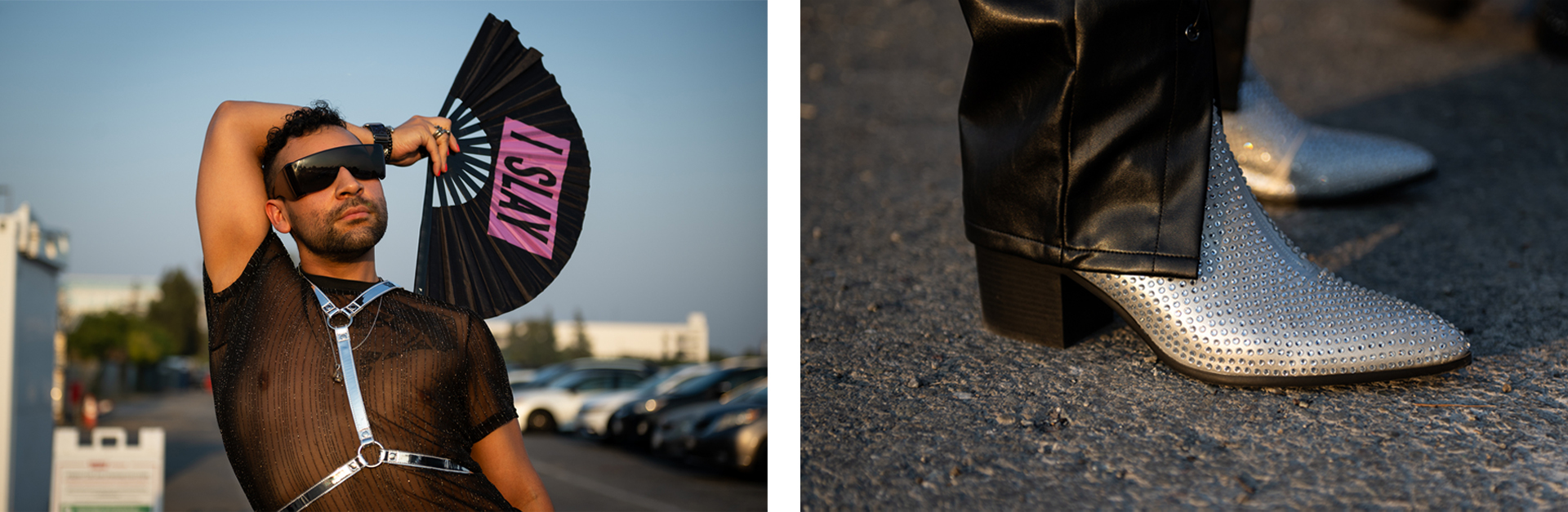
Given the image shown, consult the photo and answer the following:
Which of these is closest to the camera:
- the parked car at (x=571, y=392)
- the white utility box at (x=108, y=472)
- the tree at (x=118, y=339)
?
the white utility box at (x=108, y=472)

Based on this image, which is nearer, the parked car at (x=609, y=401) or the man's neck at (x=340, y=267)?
the man's neck at (x=340, y=267)

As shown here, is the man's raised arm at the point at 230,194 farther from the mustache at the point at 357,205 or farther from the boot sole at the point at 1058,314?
the boot sole at the point at 1058,314

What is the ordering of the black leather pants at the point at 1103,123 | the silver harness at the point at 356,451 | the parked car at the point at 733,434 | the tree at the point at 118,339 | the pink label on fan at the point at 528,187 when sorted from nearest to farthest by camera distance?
1. the silver harness at the point at 356,451
2. the black leather pants at the point at 1103,123
3. the pink label on fan at the point at 528,187
4. the parked car at the point at 733,434
5. the tree at the point at 118,339

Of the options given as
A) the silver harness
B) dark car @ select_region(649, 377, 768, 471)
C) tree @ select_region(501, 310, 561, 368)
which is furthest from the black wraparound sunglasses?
dark car @ select_region(649, 377, 768, 471)

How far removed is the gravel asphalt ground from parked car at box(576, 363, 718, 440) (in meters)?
1.16

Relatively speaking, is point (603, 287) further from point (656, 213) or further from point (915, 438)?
point (915, 438)

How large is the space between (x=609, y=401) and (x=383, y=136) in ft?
11.7

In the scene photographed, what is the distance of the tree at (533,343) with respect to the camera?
1.84m

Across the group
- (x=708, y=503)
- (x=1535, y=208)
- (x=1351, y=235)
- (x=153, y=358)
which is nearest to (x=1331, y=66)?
(x=1535, y=208)

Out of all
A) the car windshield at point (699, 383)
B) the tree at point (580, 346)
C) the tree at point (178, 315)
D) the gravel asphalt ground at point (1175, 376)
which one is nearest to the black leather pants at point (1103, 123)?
the gravel asphalt ground at point (1175, 376)

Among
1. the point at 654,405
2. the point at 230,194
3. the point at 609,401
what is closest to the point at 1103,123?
the point at 230,194

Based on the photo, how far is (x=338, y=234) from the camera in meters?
1.14

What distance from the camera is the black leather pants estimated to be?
3.92 feet

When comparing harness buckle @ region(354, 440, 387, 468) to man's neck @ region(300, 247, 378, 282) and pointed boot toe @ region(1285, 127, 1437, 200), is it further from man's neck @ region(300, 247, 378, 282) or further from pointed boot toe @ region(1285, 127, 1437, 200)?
pointed boot toe @ region(1285, 127, 1437, 200)
